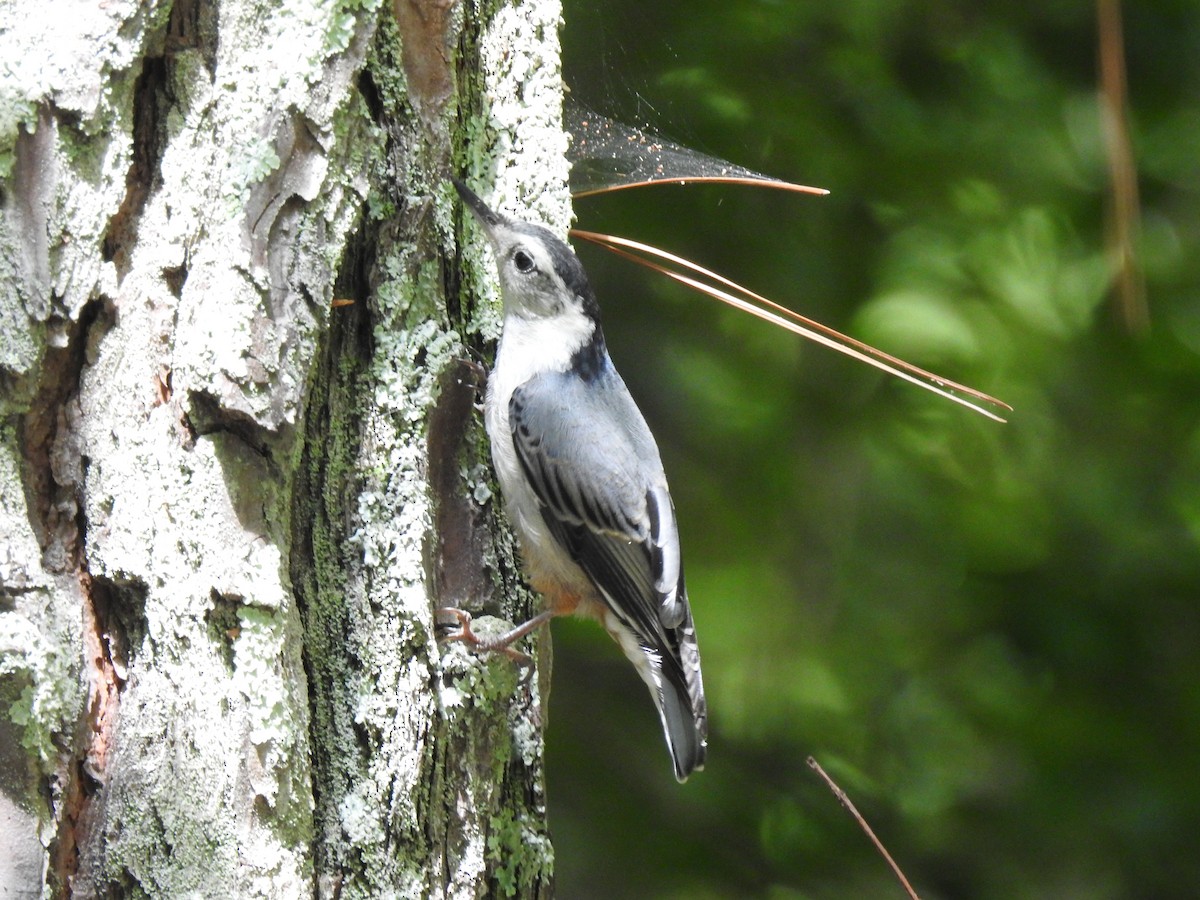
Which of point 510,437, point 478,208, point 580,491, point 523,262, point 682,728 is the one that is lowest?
point 682,728

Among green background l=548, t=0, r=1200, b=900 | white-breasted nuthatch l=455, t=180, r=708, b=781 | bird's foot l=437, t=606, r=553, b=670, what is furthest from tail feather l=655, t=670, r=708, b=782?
green background l=548, t=0, r=1200, b=900

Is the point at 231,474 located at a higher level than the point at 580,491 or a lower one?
higher

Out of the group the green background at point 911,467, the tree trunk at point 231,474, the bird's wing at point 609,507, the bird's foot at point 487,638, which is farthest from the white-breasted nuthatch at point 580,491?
the green background at point 911,467

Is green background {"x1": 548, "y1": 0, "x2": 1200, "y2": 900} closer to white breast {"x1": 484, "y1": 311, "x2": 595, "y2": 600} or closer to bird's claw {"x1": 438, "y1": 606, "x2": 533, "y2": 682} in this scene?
white breast {"x1": 484, "y1": 311, "x2": 595, "y2": 600}

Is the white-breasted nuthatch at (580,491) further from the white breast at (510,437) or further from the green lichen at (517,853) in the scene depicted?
the green lichen at (517,853)

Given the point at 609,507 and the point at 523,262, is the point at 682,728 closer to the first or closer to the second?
the point at 609,507

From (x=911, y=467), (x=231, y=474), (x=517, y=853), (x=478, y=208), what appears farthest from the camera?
(x=911, y=467)

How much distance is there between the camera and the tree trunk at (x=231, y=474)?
4.12 feet

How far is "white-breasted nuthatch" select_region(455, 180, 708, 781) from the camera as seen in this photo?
6.29ft

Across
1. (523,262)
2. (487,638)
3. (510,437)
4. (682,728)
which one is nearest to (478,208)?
(523,262)

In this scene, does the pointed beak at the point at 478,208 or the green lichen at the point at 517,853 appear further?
the pointed beak at the point at 478,208

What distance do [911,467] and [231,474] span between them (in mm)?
1645

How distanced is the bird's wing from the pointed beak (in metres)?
0.31

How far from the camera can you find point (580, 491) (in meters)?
2.01
